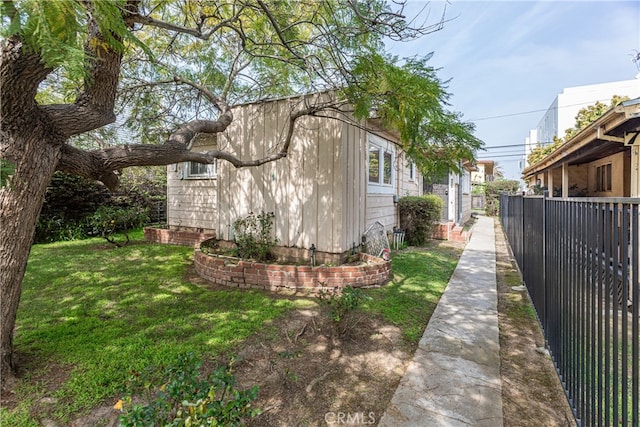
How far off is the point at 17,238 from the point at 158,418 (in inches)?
77.1

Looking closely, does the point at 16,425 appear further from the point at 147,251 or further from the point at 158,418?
the point at 147,251

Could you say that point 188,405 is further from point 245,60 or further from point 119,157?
point 245,60

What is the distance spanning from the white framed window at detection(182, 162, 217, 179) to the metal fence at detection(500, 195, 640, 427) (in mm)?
8475

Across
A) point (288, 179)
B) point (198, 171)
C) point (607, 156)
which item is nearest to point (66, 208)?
point (198, 171)

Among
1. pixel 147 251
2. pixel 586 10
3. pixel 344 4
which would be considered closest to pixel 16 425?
pixel 344 4

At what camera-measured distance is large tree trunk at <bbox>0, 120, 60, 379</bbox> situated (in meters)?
2.42

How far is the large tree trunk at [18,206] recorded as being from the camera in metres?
2.42

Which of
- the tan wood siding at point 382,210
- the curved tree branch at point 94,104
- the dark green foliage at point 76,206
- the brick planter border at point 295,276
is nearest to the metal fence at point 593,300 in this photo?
the brick planter border at point 295,276

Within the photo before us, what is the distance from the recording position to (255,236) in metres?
6.95

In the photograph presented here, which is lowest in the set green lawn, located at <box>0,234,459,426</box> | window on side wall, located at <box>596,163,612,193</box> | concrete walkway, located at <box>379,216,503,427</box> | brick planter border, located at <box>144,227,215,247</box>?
concrete walkway, located at <box>379,216,503,427</box>

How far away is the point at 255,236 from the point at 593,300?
232 inches

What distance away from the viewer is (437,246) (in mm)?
10109

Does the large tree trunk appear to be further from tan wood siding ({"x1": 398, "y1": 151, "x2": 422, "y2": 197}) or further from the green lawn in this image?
tan wood siding ({"x1": 398, "y1": 151, "x2": 422, "y2": 197})

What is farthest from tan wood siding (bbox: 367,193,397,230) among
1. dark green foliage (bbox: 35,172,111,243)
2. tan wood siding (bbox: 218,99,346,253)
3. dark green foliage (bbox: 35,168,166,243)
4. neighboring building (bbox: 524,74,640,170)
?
neighboring building (bbox: 524,74,640,170)
